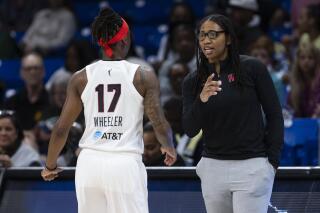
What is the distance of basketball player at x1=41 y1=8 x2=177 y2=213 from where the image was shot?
5133 millimetres

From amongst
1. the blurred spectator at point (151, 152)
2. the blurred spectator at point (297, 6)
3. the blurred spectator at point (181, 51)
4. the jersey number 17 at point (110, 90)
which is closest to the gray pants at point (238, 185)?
the jersey number 17 at point (110, 90)

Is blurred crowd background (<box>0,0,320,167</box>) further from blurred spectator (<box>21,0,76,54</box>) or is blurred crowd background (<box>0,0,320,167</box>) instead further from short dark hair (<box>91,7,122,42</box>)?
short dark hair (<box>91,7,122,42</box>)

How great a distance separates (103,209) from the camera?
517 cm

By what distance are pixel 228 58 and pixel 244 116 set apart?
1.15ft

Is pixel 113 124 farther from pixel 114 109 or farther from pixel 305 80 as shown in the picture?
pixel 305 80

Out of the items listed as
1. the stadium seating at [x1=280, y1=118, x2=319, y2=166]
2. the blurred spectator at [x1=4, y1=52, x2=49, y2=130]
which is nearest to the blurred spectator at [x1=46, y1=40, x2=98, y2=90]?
the blurred spectator at [x1=4, y1=52, x2=49, y2=130]

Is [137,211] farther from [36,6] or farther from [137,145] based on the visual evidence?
[36,6]

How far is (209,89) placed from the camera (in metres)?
5.02

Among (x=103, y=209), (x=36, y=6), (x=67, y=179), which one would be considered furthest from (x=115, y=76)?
(x=36, y=6)

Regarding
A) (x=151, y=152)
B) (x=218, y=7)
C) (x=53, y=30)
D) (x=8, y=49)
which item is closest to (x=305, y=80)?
(x=151, y=152)

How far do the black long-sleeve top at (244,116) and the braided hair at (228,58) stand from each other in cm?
3

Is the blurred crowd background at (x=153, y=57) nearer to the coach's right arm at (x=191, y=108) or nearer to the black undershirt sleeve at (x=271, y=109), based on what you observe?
the coach's right arm at (x=191, y=108)

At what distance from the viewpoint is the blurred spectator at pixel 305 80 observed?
27.9ft

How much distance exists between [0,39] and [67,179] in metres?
5.67
